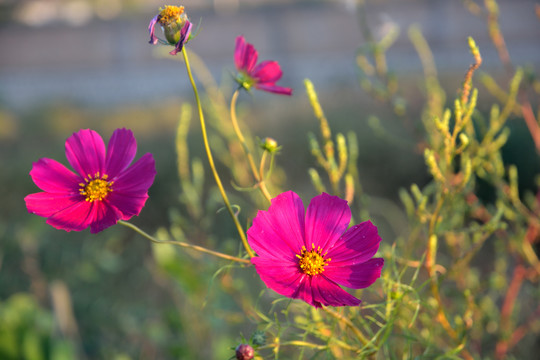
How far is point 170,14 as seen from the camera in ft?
1.21

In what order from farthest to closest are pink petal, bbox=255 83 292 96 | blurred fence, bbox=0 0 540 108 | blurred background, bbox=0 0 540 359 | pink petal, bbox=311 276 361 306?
blurred fence, bbox=0 0 540 108 → blurred background, bbox=0 0 540 359 → pink petal, bbox=255 83 292 96 → pink petal, bbox=311 276 361 306

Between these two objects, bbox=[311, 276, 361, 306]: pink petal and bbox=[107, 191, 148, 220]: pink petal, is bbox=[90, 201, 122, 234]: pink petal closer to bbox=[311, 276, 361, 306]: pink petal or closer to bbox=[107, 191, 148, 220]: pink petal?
bbox=[107, 191, 148, 220]: pink petal

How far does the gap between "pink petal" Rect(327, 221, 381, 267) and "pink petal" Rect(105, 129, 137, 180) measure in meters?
→ 0.17

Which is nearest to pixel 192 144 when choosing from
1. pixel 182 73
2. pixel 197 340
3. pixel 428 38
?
pixel 197 340

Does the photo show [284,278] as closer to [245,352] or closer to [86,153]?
[245,352]

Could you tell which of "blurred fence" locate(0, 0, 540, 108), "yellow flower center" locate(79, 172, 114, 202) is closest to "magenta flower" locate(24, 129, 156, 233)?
"yellow flower center" locate(79, 172, 114, 202)

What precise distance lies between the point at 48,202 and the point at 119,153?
64 mm

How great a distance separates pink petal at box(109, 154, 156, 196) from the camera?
0.38m

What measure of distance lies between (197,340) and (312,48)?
9.78m

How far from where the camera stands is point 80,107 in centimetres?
506

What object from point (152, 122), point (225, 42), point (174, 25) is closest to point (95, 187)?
point (174, 25)

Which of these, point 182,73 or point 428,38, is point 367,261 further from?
point 428,38

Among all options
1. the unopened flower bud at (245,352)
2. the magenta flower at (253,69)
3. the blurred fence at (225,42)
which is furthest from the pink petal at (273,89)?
the blurred fence at (225,42)

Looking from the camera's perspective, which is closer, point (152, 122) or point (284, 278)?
point (284, 278)
